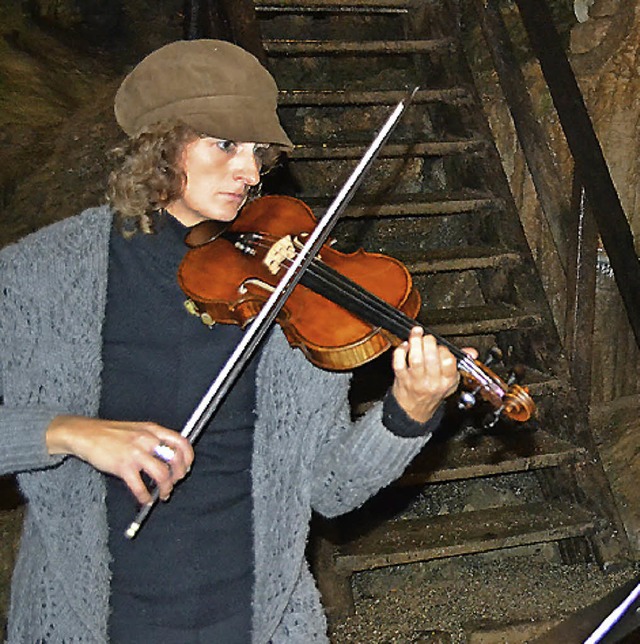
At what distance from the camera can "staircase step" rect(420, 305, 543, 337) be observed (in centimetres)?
381

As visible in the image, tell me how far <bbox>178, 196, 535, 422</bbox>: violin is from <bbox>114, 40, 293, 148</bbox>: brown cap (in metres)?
0.19

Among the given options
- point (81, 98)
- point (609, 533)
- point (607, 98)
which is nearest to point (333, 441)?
point (609, 533)

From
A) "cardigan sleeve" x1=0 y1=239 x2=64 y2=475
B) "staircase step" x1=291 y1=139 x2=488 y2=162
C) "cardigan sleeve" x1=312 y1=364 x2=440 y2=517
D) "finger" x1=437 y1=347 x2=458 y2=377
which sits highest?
"staircase step" x1=291 y1=139 x2=488 y2=162

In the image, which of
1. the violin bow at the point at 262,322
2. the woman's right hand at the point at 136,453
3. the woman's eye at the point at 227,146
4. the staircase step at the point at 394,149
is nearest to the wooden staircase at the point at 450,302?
the staircase step at the point at 394,149

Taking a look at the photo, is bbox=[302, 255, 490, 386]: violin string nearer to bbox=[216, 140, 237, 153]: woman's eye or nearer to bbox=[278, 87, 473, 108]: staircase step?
bbox=[216, 140, 237, 153]: woman's eye

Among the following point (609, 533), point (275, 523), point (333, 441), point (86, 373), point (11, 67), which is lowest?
point (609, 533)

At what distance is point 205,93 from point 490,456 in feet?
8.16

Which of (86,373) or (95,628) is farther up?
(86,373)

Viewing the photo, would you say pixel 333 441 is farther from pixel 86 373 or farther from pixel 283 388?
pixel 86 373

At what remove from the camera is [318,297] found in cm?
175

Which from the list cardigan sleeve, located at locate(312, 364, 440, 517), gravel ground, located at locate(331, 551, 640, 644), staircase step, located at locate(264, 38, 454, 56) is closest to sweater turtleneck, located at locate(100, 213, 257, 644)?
cardigan sleeve, located at locate(312, 364, 440, 517)

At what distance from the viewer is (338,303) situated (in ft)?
5.65

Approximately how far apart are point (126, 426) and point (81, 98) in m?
3.65

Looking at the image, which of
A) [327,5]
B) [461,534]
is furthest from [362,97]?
[461,534]
